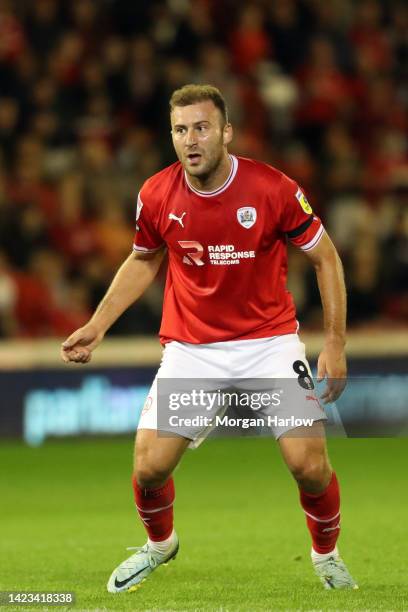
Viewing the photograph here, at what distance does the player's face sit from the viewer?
5793 mm

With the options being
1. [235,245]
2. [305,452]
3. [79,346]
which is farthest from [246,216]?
[305,452]

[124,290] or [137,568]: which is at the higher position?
[124,290]

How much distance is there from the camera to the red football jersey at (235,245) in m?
5.87

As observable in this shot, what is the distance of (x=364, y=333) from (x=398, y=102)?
345 cm

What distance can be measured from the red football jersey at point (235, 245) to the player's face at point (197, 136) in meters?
0.16

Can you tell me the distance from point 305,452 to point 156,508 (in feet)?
2.44

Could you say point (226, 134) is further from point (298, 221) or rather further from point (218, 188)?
point (298, 221)

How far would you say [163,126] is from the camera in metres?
13.3

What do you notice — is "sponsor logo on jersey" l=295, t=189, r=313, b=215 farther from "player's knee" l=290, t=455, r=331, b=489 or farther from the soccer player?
"player's knee" l=290, t=455, r=331, b=489

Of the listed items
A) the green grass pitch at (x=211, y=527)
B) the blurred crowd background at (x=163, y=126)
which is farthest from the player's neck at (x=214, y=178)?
the blurred crowd background at (x=163, y=126)

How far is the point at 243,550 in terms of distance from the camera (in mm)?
7086

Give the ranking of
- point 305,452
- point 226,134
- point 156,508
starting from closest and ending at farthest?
point 305,452, point 226,134, point 156,508

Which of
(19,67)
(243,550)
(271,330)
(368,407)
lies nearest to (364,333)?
(368,407)

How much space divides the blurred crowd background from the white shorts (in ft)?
18.8
